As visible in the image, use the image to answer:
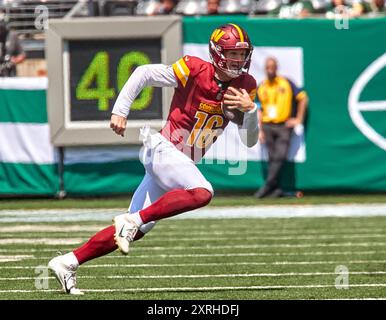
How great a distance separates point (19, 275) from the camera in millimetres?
7875

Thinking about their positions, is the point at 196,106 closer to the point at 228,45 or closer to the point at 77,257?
the point at 228,45

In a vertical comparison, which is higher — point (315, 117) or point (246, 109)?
point (246, 109)

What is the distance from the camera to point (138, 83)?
6949mm

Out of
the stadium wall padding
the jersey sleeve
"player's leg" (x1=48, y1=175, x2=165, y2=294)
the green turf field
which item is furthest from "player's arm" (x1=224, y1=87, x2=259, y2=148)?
the stadium wall padding

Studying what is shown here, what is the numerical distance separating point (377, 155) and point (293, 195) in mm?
1130

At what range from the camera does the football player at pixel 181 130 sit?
679 cm

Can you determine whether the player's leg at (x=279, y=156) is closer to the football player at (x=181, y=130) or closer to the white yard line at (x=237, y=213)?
the white yard line at (x=237, y=213)

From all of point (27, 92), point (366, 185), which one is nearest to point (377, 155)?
point (366, 185)

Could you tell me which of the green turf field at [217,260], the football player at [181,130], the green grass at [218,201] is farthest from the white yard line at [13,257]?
the green grass at [218,201]

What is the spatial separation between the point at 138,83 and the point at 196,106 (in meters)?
0.42

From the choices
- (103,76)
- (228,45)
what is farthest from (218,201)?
(228,45)

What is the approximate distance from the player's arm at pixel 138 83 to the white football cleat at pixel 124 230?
561 mm
